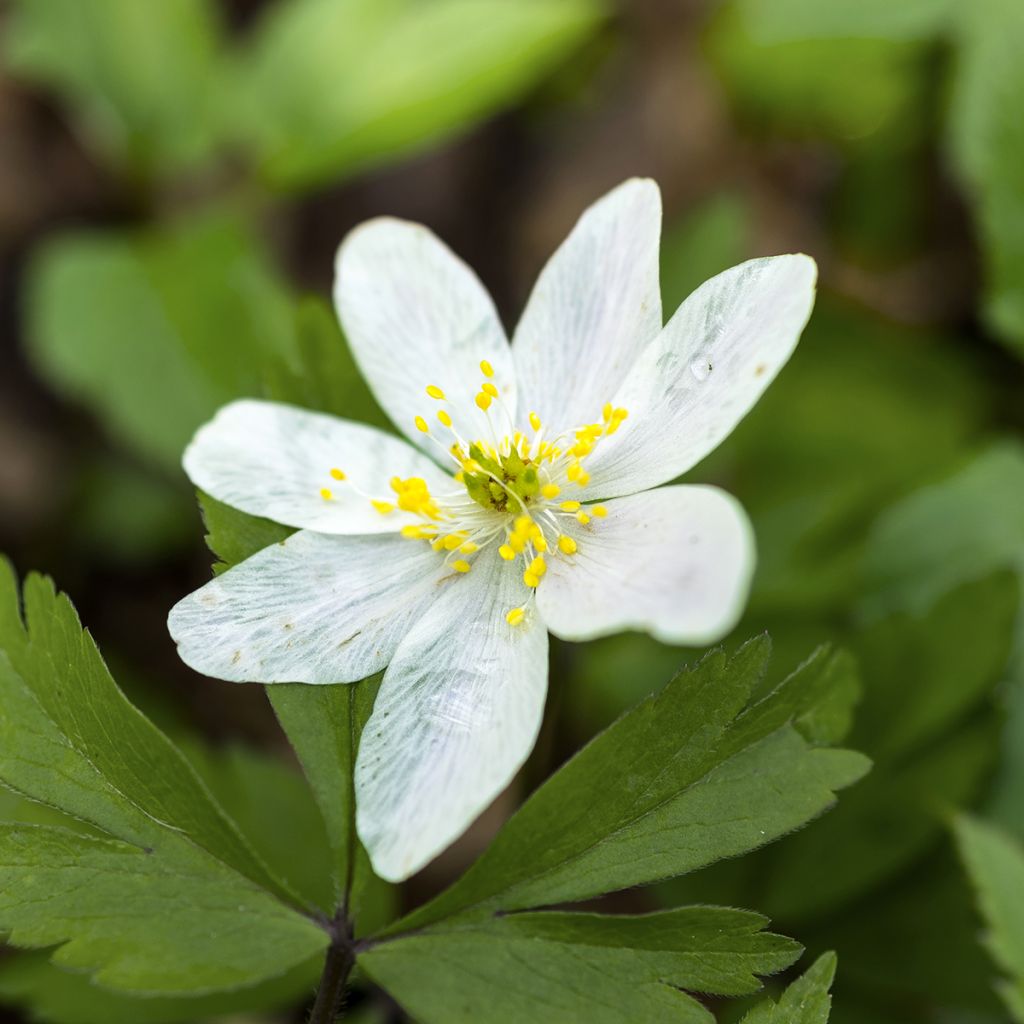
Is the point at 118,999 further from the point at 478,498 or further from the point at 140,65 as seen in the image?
the point at 140,65

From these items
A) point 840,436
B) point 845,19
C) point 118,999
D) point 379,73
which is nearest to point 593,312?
point 118,999

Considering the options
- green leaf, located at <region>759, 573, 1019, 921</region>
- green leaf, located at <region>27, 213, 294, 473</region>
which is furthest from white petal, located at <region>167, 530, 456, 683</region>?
green leaf, located at <region>27, 213, 294, 473</region>

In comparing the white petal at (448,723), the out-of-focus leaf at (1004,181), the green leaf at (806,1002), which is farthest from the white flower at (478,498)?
the out-of-focus leaf at (1004,181)

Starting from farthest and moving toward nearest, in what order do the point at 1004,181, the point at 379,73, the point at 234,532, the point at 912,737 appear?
the point at 379,73
the point at 1004,181
the point at 912,737
the point at 234,532

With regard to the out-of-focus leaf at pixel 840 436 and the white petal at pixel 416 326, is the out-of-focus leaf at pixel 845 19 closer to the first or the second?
the out-of-focus leaf at pixel 840 436

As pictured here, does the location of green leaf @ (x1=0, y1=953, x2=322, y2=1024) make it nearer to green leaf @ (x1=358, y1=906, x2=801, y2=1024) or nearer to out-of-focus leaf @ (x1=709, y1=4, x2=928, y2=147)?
green leaf @ (x1=358, y1=906, x2=801, y2=1024)

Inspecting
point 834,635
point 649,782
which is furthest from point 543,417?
point 834,635
